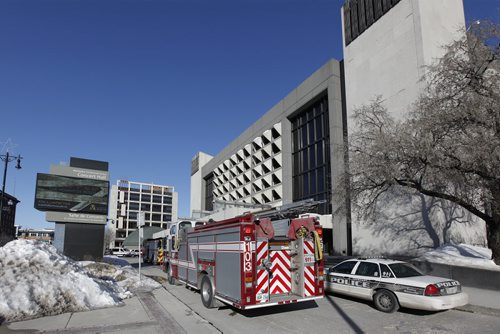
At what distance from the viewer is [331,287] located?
11836 mm

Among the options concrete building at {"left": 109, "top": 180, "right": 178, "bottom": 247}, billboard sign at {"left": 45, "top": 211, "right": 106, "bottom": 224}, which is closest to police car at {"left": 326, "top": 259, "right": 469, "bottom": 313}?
billboard sign at {"left": 45, "top": 211, "right": 106, "bottom": 224}

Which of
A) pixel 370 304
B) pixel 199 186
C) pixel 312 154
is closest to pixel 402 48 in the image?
pixel 312 154

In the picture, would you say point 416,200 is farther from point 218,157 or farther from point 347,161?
point 218,157

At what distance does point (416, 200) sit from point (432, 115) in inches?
452

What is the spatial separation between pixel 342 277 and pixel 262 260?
3.66 m

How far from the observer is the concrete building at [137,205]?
405ft

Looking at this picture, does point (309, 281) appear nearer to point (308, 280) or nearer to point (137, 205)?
point (308, 280)

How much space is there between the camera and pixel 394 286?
9.49 metres

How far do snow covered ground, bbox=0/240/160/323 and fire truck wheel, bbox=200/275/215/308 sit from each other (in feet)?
8.05

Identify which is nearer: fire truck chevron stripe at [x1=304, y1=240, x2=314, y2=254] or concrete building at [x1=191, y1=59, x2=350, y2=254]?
fire truck chevron stripe at [x1=304, y1=240, x2=314, y2=254]

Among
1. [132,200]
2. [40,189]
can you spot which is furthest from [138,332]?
[132,200]

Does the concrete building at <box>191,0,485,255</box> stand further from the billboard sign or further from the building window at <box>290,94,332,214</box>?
the billboard sign

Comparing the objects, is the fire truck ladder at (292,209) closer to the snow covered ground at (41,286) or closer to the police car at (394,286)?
the police car at (394,286)

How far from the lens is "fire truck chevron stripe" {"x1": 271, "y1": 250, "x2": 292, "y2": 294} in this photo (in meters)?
9.43
